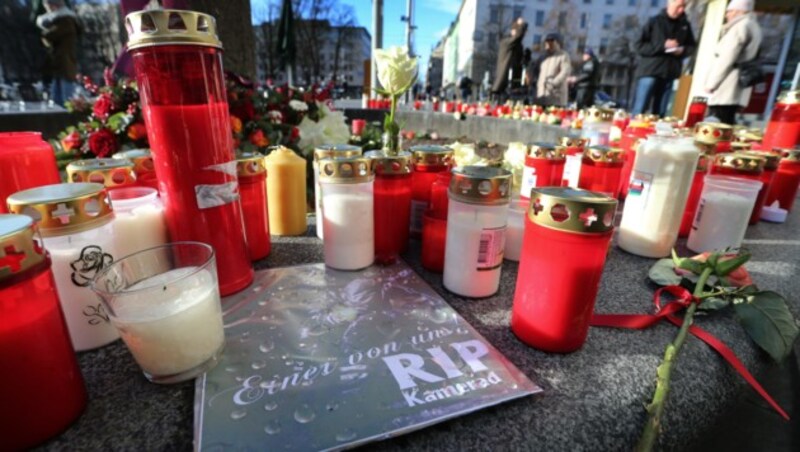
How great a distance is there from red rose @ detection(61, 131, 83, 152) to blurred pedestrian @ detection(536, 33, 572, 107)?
525 centimetres

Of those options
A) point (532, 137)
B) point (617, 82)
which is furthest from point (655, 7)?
point (532, 137)

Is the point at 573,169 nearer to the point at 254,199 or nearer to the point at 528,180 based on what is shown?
the point at 528,180

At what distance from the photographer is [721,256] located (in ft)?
2.84

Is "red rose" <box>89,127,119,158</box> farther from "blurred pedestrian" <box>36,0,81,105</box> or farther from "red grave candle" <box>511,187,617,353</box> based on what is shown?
"blurred pedestrian" <box>36,0,81,105</box>

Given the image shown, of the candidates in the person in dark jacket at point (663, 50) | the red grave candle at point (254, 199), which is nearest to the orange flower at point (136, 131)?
the red grave candle at point (254, 199)

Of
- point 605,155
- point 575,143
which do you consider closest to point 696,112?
point 575,143

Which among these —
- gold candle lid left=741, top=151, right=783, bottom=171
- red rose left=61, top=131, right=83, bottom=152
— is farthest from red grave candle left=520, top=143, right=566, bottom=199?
red rose left=61, top=131, right=83, bottom=152

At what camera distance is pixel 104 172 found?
2.65 ft

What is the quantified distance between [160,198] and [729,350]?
1.16m

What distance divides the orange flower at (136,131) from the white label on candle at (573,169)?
1.60 m

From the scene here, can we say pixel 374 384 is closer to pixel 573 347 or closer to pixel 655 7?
pixel 573 347

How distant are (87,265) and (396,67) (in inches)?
36.1

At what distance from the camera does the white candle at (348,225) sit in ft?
3.01

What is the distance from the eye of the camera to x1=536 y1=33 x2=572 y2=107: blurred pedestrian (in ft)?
16.7
